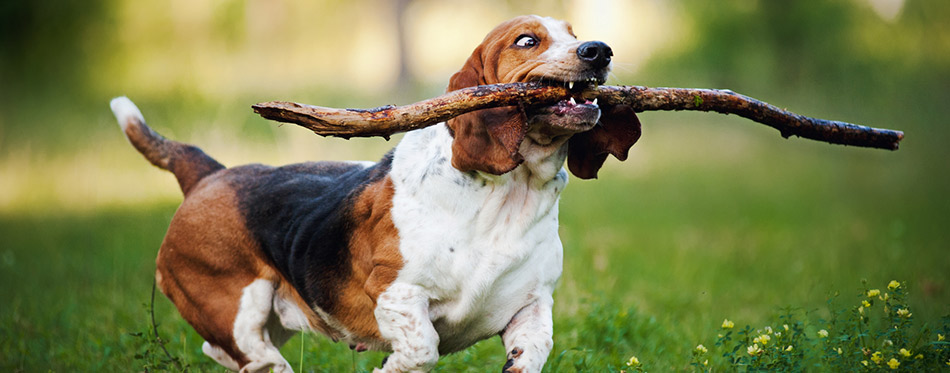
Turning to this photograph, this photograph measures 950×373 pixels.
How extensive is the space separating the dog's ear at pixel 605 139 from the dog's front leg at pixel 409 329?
97cm

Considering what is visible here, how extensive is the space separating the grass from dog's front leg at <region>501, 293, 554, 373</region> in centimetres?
104

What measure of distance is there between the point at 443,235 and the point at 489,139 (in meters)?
0.52

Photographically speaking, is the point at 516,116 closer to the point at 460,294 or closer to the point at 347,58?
the point at 460,294

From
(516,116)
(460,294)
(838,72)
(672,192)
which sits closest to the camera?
(516,116)

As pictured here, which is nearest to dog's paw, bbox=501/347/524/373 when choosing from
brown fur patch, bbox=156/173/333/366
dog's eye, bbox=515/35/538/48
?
brown fur patch, bbox=156/173/333/366

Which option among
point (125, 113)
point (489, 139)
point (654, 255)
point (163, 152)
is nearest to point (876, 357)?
point (489, 139)

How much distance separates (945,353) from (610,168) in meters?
10.7

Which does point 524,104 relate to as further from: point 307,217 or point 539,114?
point 307,217

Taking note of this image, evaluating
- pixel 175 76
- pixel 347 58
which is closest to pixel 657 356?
pixel 175 76

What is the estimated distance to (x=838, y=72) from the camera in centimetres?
1727

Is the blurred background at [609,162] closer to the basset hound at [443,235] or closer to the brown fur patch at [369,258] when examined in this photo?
the basset hound at [443,235]

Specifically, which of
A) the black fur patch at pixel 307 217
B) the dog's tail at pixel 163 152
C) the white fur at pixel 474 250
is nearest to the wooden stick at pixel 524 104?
the white fur at pixel 474 250

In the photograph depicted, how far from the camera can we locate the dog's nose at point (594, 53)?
12.9 ft

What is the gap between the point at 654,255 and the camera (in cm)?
964
